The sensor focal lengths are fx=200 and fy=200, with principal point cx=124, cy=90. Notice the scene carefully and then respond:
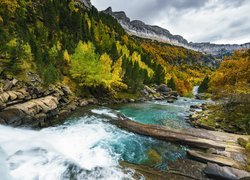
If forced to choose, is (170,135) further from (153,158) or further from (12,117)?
(12,117)

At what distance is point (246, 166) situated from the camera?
15.5 metres

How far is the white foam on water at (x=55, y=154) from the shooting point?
1362 cm

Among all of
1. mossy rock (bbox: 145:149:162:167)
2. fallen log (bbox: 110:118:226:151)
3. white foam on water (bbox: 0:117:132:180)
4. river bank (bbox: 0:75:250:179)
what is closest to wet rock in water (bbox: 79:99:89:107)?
river bank (bbox: 0:75:250:179)

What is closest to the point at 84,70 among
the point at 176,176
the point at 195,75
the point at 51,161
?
the point at 51,161

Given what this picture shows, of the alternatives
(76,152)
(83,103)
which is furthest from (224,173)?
(83,103)

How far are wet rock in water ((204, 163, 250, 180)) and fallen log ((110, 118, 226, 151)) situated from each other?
406 centimetres

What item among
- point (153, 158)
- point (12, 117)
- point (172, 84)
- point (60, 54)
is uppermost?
point (60, 54)

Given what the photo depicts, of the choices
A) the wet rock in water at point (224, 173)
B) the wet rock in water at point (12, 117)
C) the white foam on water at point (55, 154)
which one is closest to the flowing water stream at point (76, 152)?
the white foam on water at point (55, 154)

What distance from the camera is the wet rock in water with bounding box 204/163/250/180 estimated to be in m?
14.0

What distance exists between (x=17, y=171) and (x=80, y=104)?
26206mm

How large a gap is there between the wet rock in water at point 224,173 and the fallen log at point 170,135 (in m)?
4.06

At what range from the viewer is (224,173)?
46.8ft

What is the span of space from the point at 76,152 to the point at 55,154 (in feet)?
6.08

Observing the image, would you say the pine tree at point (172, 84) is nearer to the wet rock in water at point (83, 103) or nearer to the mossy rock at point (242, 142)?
the wet rock in water at point (83, 103)
